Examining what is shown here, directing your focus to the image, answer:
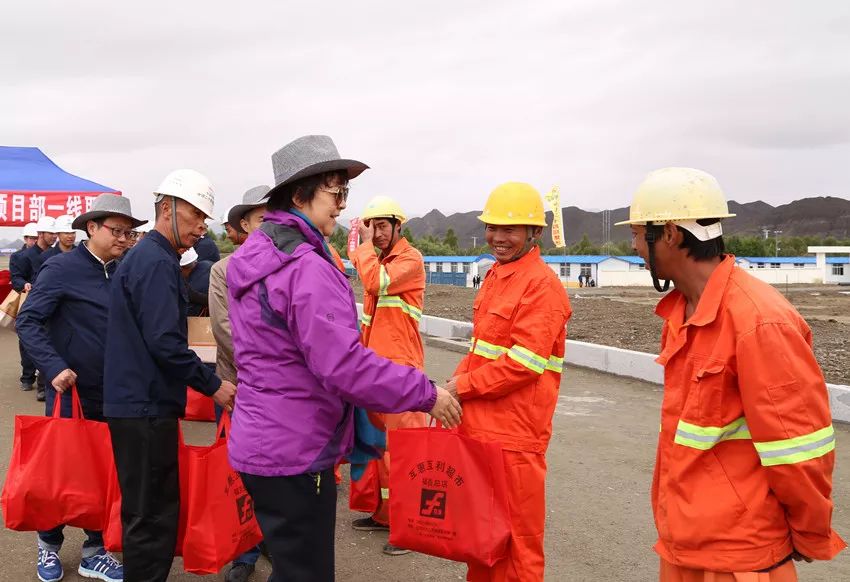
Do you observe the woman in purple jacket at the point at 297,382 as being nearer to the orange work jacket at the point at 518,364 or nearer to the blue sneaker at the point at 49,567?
the orange work jacket at the point at 518,364

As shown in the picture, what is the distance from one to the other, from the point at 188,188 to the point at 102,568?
7.12 ft

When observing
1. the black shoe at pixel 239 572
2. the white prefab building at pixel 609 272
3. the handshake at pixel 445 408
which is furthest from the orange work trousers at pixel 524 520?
the white prefab building at pixel 609 272

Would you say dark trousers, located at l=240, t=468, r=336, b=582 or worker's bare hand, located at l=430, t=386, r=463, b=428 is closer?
dark trousers, located at l=240, t=468, r=336, b=582

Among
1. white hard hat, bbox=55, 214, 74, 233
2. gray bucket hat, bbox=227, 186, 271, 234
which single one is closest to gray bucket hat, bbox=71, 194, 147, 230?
gray bucket hat, bbox=227, 186, 271, 234

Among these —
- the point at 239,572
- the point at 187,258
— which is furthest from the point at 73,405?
the point at 187,258

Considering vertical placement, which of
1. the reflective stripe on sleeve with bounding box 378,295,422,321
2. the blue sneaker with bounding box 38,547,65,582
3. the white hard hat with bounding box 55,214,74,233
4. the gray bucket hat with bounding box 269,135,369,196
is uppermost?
the white hard hat with bounding box 55,214,74,233

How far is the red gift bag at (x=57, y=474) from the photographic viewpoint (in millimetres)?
3551

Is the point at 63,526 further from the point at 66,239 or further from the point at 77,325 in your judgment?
the point at 66,239

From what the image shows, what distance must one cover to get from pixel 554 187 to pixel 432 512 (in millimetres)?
31843

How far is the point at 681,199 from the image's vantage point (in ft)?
6.96

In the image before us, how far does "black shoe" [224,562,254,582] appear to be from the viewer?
384cm

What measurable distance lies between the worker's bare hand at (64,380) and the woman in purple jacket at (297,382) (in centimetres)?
168

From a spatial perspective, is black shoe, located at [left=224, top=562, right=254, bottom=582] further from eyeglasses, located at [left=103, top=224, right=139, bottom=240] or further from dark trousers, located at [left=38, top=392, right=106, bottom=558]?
eyeglasses, located at [left=103, top=224, right=139, bottom=240]

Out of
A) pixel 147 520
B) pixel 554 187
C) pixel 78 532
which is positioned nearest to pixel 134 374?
pixel 147 520
